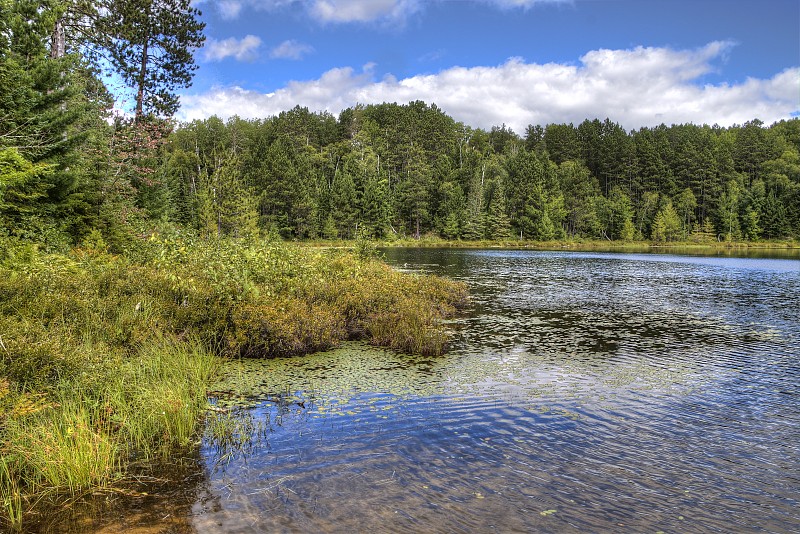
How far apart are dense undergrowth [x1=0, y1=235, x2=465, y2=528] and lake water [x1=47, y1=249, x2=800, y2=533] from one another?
2.59 ft

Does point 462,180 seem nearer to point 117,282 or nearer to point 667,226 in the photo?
point 667,226

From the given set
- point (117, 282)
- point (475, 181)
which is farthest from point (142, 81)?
point (475, 181)

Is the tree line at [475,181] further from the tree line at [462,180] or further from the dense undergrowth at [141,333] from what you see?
the dense undergrowth at [141,333]

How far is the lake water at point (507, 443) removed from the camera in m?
5.82

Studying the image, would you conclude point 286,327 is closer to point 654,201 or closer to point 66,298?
point 66,298

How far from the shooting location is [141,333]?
1062cm

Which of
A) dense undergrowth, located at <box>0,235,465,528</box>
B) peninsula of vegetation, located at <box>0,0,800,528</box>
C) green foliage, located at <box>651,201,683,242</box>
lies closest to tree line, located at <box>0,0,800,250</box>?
green foliage, located at <box>651,201,683,242</box>

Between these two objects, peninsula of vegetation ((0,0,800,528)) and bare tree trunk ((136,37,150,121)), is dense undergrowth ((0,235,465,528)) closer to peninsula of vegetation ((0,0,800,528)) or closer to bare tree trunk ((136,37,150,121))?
peninsula of vegetation ((0,0,800,528))

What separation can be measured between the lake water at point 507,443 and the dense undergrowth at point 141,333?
→ 788 mm

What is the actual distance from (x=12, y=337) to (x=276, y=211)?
81.2m

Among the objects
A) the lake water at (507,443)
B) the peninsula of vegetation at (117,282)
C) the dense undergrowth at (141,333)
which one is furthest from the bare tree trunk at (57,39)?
the lake water at (507,443)

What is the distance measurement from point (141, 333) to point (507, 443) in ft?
25.9

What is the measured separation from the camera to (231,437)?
7754mm

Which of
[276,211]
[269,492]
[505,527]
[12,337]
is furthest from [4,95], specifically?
[276,211]
